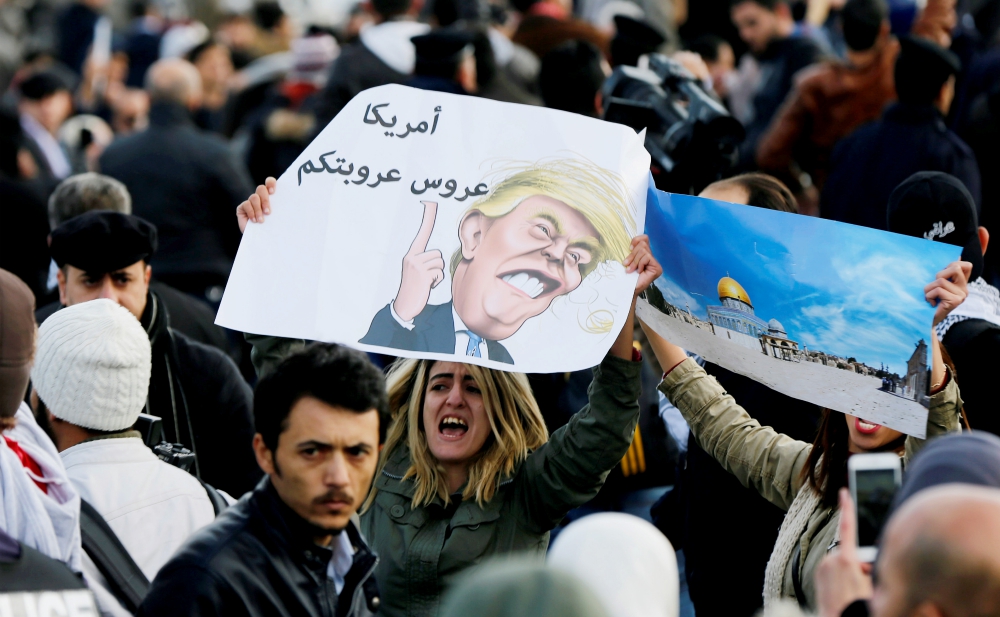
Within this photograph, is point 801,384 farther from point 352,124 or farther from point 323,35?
point 323,35

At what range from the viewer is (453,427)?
3959 millimetres

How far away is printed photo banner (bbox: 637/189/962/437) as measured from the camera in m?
3.24

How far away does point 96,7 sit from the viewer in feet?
48.5

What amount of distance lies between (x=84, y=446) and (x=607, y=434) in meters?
1.38

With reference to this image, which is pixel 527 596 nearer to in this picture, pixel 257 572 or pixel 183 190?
pixel 257 572

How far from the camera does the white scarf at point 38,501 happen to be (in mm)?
2881

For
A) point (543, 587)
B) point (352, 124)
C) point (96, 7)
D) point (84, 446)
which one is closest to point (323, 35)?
point (96, 7)

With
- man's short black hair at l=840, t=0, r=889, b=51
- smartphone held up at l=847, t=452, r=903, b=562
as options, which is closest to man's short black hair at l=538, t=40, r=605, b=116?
man's short black hair at l=840, t=0, r=889, b=51

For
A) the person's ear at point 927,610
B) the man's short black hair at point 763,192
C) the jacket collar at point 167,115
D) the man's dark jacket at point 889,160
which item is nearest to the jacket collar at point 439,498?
the man's short black hair at point 763,192

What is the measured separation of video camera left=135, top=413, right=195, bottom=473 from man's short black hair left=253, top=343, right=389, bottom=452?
944 millimetres

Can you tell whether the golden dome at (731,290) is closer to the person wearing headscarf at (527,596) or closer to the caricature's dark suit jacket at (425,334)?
the caricature's dark suit jacket at (425,334)

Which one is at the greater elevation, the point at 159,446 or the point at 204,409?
the point at 159,446

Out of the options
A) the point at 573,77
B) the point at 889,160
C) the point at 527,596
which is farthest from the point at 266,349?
the point at 889,160

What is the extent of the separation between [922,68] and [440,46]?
95.3 inches
